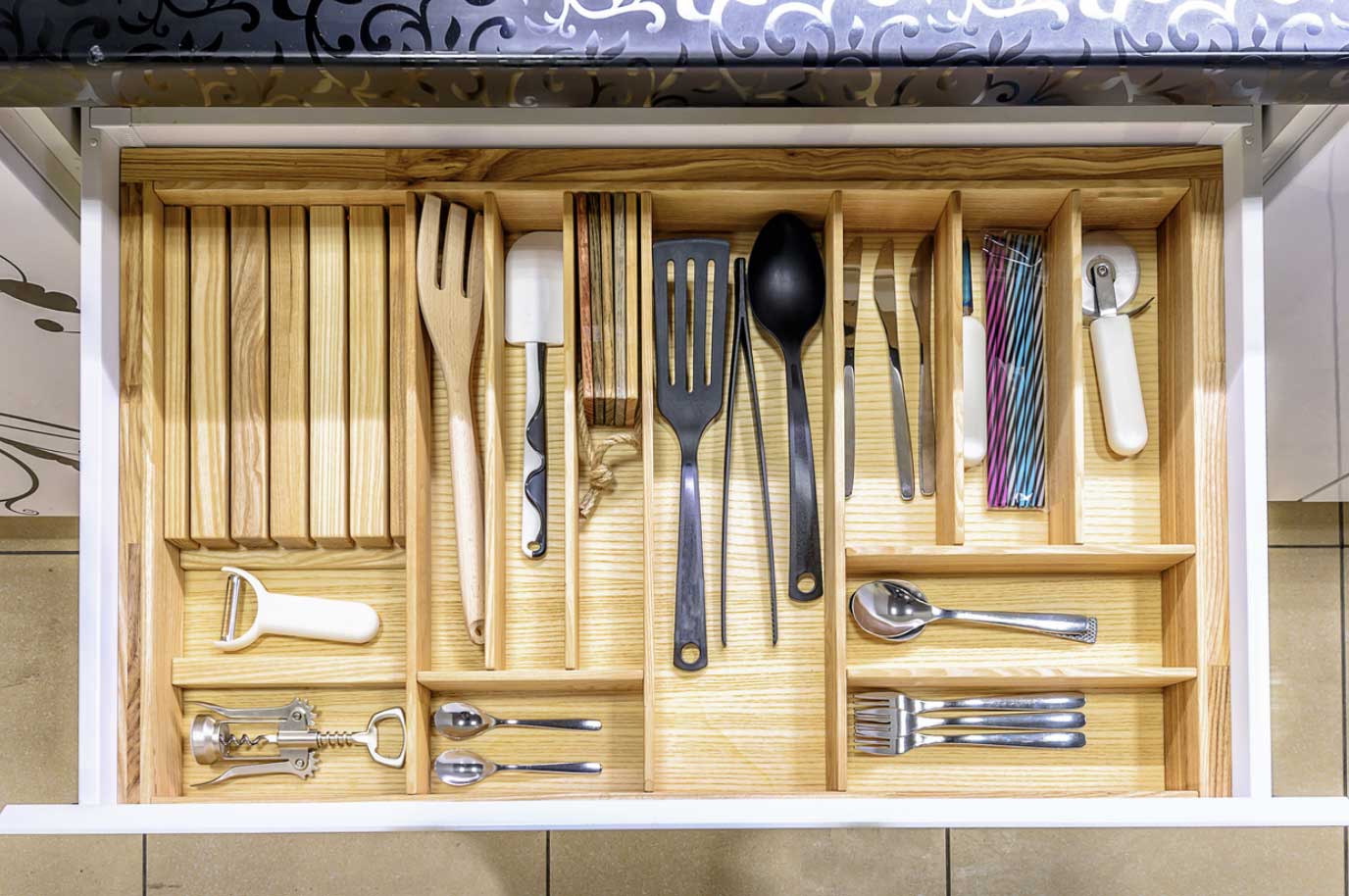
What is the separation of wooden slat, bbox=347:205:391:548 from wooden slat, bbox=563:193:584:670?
180mm

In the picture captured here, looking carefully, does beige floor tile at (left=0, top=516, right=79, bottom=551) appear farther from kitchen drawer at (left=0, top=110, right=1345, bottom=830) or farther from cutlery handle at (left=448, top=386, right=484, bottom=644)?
cutlery handle at (left=448, top=386, right=484, bottom=644)

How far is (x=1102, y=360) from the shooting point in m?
0.99

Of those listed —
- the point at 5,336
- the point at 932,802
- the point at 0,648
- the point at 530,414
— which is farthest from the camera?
the point at 0,648

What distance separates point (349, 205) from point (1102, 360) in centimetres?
75

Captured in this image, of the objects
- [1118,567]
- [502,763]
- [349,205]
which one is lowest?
[502,763]

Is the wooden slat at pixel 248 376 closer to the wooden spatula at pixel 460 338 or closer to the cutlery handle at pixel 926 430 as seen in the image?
the wooden spatula at pixel 460 338

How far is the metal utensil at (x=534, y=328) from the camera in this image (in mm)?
998

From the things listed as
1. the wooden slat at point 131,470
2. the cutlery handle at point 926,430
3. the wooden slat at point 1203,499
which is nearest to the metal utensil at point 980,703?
the wooden slat at point 1203,499

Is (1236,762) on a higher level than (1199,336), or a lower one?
lower

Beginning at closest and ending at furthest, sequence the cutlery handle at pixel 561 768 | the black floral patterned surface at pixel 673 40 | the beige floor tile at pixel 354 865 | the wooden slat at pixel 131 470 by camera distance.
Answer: the black floral patterned surface at pixel 673 40 → the wooden slat at pixel 131 470 → the cutlery handle at pixel 561 768 → the beige floor tile at pixel 354 865

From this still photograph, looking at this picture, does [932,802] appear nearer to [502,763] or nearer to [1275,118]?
[502,763]

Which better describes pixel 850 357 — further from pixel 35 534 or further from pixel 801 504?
pixel 35 534

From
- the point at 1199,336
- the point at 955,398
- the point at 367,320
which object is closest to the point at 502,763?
the point at 367,320

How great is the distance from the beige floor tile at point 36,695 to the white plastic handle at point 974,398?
108 centimetres
